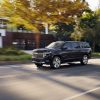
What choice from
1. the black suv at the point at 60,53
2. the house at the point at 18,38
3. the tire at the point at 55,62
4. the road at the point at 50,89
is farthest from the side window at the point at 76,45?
the house at the point at 18,38

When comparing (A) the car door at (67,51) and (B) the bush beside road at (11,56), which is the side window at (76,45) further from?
(B) the bush beside road at (11,56)

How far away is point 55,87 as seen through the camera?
42.6 ft

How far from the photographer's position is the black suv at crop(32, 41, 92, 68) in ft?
70.6

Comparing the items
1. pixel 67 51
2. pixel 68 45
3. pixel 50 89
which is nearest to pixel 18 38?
pixel 68 45

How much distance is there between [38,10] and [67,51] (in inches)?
526

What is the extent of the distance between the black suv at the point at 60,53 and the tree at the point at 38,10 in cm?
1051

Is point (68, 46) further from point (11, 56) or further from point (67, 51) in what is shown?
point (11, 56)

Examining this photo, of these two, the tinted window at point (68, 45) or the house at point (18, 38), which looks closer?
the tinted window at point (68, 45)

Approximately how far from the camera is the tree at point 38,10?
1379 inches

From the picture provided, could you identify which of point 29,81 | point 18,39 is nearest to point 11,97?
point 29,81

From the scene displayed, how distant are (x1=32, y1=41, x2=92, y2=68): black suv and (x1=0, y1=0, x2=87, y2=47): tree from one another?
10505 millimetres

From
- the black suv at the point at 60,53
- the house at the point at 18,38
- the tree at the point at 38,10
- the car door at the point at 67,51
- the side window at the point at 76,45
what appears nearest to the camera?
the black suv at the point at 60,53

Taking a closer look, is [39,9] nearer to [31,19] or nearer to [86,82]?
[31,19]

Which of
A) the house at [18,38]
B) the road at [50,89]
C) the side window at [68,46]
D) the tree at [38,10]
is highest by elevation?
the tree at [38,10]
